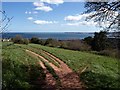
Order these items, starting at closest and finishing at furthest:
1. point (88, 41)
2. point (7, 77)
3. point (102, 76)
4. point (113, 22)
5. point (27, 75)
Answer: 1. point (7, 77)
2. point (27, 75)
3. point (113, 22)
4. point (102, 76)
5. point (88, 41)

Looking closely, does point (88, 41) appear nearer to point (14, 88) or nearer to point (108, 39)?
point (108, 39)

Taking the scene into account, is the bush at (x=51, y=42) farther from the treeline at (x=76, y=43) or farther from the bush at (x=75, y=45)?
the bush at (x=75, y=45)

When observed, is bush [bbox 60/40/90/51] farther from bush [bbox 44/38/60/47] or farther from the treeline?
bush [bbox 44/38/60/47]

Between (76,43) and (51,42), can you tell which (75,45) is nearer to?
(76,43)

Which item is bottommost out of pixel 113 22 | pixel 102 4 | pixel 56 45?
pixel 56 45

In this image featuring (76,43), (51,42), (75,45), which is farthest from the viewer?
(51,42)

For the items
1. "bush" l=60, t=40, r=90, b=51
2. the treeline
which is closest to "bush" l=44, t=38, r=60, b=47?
the treeline

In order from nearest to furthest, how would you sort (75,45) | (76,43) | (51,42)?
1. (75,45)
2. (76,43)
3. (51,42)

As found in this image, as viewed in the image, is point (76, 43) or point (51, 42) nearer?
point (76, 43)

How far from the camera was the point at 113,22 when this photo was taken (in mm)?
17000

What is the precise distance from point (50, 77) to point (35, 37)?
3758 cm

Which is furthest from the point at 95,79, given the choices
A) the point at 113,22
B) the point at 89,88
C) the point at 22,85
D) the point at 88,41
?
the point at 88,41

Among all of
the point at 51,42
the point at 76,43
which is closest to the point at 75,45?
the point at 76,43

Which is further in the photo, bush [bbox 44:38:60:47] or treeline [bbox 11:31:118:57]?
bush [bbox 44:38:60:47]
